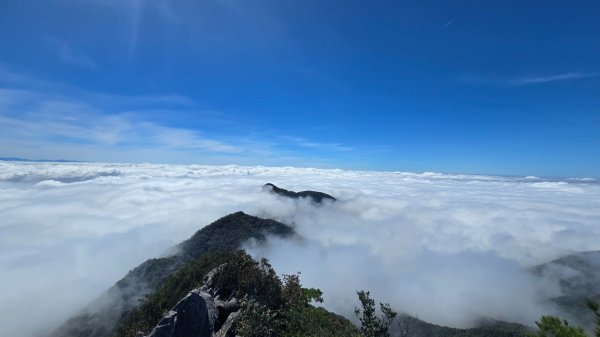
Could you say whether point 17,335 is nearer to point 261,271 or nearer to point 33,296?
point 33,296

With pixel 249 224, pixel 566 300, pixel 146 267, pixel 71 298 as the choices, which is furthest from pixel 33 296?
pixel 566 300

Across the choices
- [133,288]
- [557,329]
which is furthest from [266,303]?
[133,288]

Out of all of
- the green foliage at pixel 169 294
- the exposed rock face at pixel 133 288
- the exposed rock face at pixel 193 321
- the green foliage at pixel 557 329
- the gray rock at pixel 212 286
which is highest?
the green foliage at pixel 557 329

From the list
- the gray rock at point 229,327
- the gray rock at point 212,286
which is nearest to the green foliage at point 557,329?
the gray rock at point 229,327

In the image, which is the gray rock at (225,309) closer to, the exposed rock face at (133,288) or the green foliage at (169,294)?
the green foliage at (169,294)

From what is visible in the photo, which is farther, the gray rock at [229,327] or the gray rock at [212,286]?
the gray rock at [212,286]

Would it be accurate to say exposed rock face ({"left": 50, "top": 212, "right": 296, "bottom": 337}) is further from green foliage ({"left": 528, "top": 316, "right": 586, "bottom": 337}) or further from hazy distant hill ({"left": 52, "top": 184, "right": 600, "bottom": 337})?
green foliage ({"left": 528, "top": 316, "right": 586, "bottom": 337})

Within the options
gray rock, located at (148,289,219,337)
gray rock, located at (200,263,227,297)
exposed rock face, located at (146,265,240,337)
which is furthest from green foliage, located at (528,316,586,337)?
gray rock, located at (200,263,227,297)

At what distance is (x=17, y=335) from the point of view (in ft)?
460

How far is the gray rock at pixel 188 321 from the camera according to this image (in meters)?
28.5

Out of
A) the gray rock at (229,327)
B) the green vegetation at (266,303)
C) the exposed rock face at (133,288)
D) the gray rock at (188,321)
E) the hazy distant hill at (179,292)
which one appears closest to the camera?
the gray rock at (188,321)

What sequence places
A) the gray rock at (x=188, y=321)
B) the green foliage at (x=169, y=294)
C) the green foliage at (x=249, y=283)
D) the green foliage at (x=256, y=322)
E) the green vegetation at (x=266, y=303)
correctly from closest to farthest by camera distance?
the gray rock at (x=188, y=321)
the green foliage at (x=256, y=322)
the green vegetation at (x=266, y=303)
the green foliage at (x=249, y=283)
the green foliage at (x=169, y=294)

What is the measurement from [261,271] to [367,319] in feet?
58.8

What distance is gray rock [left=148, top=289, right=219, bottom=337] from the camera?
28.5 metres
